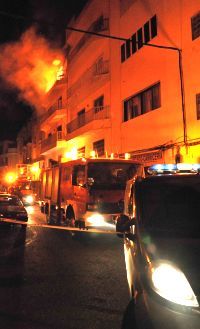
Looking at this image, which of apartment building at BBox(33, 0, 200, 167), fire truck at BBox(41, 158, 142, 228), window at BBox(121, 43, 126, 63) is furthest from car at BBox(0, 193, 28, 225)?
window at BBox(121, 43, 126, 63)

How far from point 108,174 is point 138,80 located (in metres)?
9.76

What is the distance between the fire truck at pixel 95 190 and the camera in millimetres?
10180

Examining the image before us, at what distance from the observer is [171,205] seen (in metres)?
4.28

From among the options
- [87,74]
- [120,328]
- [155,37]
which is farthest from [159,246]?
[87,74]

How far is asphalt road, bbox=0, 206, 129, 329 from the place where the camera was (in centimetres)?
448

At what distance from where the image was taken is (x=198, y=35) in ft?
48.0

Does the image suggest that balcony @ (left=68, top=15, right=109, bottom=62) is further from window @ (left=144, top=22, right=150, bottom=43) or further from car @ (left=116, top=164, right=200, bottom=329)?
car @ (left=116, top=164, right=200, bottom=329)

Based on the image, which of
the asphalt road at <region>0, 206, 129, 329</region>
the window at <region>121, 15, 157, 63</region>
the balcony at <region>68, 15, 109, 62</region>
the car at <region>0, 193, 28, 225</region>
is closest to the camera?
the asphalt road at <region>0, 206, 129, 329</region>

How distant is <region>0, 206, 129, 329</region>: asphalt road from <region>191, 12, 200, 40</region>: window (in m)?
9.67

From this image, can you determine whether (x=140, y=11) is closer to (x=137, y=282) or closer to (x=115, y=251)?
(x=115, y=251)

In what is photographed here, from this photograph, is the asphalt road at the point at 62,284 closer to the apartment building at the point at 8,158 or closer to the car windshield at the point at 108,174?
the car windshield at the point at 108,174

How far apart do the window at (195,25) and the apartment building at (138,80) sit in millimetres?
36

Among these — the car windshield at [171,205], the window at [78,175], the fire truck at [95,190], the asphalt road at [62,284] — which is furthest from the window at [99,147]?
the car windshield at [171,205]

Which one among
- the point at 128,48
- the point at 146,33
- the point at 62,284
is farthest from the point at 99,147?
the point at 62,284
